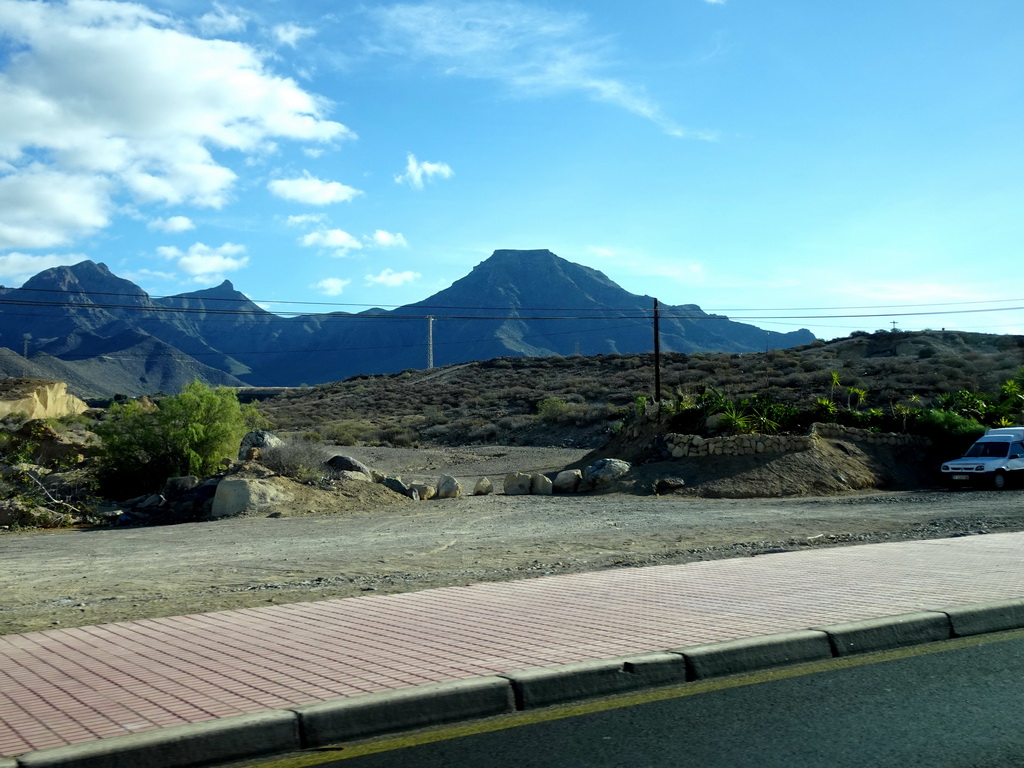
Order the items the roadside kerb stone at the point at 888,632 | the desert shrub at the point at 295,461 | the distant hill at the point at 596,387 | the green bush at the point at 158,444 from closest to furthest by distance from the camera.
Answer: the roadside kerb stone at the point at 888,632 → the desert shrub at the point at 295,461 → the green bush at the point at 158,444 → the distant hill at the point at 596,387

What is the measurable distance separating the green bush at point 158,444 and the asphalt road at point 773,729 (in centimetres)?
2005

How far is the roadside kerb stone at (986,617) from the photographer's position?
716 centimetres

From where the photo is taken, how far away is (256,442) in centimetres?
2445

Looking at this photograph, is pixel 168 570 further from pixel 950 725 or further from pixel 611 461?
pixel 611 461

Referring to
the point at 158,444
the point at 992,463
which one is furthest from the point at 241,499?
the point at 992,463

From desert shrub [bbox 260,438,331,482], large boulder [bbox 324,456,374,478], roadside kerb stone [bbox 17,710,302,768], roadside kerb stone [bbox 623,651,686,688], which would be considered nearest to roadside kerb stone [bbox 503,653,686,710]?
roadside kerb stone [bbox 623,651,686,688]

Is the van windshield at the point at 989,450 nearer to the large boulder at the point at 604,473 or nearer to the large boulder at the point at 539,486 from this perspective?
the large boulder at the point at 604,473

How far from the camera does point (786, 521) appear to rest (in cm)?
1684

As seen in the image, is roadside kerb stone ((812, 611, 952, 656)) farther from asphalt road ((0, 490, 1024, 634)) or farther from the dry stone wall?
the dry stone wall

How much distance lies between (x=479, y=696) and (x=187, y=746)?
159 cm

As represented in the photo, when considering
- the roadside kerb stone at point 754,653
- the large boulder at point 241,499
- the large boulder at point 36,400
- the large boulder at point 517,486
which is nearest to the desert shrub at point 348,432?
the large boulder at point 36,400

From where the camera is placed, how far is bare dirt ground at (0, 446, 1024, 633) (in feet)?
32.6

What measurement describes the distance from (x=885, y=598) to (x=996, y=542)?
524 cm

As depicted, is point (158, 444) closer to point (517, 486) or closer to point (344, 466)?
point (344, 466)
